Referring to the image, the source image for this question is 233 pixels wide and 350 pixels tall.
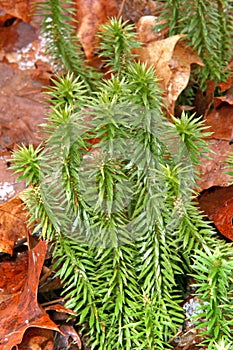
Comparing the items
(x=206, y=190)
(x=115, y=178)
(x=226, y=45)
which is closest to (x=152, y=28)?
(x=226, y=45)

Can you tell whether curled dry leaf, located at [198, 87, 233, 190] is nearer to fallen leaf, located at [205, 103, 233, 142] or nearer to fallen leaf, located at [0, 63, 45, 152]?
fallen leaf, located at [205, 103, 233, 142]

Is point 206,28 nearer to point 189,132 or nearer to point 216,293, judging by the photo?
point 189,132

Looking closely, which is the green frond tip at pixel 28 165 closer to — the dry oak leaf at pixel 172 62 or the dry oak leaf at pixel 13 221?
the dry oak leaf at pixel 13 221

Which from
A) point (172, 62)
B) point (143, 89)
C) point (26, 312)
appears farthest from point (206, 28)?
point (26, 312)

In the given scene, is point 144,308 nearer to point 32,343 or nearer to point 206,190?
point 32,343

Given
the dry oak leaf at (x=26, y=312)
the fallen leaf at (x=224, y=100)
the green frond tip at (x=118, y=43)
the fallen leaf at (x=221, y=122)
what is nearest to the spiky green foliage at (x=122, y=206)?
the dry oak leaf at (x=26, y=312)

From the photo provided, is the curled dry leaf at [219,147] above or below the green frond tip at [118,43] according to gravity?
below
